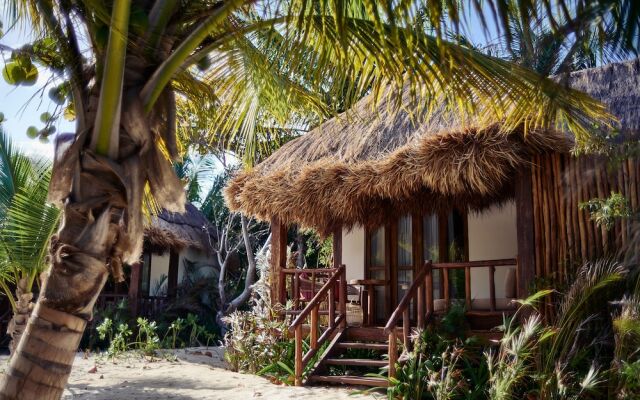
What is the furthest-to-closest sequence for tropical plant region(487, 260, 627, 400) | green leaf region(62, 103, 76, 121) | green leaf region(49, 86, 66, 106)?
1. tropical plant region(487, 260, 627, 400)
2. green leaf region(62, 103, 76, 121)
3. green leaf region(49, 86, 66, 106)

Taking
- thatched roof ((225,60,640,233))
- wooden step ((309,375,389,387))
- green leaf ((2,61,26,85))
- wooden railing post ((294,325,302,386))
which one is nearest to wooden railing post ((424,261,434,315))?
thatched roof ((225,60,640,233))

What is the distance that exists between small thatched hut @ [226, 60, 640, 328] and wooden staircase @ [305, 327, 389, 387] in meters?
1.08

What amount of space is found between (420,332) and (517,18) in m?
5.14

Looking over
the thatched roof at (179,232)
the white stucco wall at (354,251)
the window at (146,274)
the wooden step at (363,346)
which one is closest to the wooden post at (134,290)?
the thatched roof at (179,232)

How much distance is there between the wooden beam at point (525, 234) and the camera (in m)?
6.95

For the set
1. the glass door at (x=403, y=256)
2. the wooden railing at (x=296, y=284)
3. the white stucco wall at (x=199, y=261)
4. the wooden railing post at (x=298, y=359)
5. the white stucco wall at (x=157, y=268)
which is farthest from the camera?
the white stucco wall at (x=199, y=261)

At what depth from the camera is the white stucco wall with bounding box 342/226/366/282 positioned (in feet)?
35.3

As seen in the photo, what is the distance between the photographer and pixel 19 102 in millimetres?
4016

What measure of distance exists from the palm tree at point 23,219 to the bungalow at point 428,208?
9.01 feet

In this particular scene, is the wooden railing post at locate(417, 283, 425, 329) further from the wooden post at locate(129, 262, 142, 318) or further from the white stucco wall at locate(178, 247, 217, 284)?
the white stucco wall at locate(178, 247, 217, 284)

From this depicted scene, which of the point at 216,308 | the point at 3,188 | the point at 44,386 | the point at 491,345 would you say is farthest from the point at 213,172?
the point at 44,386

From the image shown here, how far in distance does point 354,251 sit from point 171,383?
376 centimetres

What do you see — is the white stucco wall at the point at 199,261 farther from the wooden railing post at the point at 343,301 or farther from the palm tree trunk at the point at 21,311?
the palm tree trunk at the point at 21,311

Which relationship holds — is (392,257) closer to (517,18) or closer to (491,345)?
(491,345)
